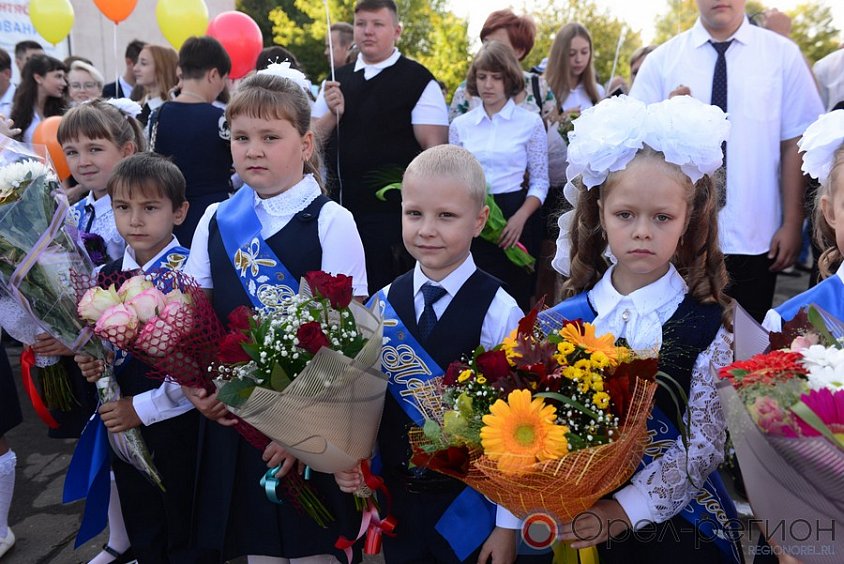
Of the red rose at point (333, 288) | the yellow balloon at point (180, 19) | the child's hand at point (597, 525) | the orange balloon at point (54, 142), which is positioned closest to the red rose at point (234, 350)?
the red rose at point (333, 288)

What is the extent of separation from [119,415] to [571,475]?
181cm

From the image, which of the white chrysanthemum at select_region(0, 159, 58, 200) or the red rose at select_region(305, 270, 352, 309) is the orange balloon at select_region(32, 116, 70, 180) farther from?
the red rose at select_region(305, 270, 352, 309)

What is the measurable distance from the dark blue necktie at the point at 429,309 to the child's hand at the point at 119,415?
118cm

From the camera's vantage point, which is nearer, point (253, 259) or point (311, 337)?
point (311, 337)

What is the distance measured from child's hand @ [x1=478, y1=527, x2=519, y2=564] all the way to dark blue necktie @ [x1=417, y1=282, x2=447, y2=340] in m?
0.61

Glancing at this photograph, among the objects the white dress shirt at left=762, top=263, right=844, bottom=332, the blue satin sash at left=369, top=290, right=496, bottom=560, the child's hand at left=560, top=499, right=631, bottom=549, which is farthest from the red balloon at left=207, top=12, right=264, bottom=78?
the child's hand at left=560, top=499, right=631, bottom=549

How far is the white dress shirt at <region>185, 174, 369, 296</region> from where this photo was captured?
254 cm

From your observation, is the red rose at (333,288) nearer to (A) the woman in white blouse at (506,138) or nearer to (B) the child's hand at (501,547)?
(B) the child's hand at (501,547)

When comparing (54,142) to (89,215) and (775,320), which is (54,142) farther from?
(775,320)

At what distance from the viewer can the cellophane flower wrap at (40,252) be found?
251 centimetres

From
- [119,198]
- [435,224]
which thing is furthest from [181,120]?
[435,224]

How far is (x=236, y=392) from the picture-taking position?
6.42 feet

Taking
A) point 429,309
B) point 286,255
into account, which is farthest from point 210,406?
point 429,309

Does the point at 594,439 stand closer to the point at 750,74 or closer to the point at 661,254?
the point at 661,254
